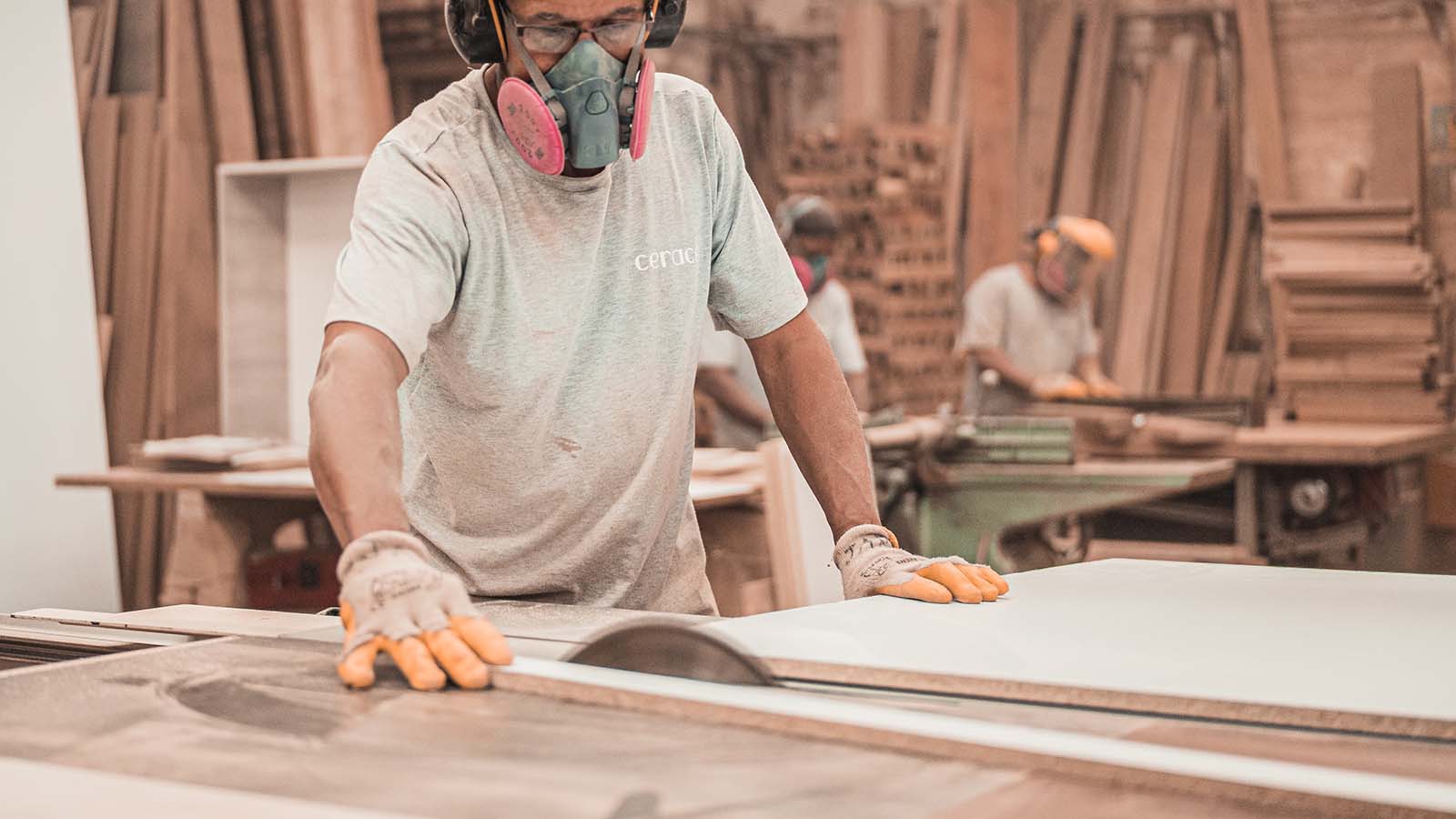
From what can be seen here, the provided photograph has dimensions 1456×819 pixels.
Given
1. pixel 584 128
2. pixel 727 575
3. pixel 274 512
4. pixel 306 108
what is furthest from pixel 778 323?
pixel 306 108

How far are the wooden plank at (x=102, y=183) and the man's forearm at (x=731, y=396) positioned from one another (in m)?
2.61

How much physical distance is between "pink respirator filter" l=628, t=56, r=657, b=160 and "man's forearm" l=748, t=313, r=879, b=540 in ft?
1.24

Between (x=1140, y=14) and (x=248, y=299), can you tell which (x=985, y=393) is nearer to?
(x=248, y=299)

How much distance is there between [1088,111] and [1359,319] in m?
3.41

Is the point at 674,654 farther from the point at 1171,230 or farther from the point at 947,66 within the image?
the point at 947,66

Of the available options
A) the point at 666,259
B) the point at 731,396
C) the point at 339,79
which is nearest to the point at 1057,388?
the point at 731,396

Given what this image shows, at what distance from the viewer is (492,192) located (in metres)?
1.88

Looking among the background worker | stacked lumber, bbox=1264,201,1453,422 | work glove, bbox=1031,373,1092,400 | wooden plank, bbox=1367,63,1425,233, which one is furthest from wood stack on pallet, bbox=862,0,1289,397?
the background worker

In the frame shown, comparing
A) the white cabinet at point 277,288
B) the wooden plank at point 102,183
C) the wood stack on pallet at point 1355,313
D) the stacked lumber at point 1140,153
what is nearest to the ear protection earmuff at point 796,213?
the white cabinet at point 277,288

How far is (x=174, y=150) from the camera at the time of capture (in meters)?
6.05

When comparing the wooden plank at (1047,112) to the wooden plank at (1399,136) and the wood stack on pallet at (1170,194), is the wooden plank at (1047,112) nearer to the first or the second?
the wood stack on pallet at (1170,194)

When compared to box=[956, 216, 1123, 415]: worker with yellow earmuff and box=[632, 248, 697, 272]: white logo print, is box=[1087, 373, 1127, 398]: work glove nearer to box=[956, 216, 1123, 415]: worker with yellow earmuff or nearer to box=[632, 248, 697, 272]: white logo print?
box=[956, 216, 1123, 415]: worker with yellow earmuff

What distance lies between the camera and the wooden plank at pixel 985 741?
1.04 m

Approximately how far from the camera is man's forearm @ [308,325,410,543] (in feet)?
5.19
